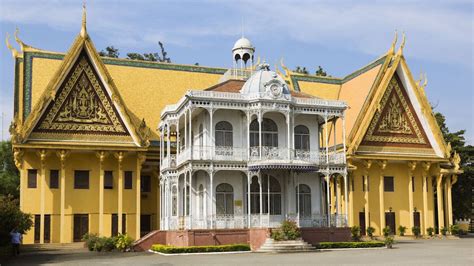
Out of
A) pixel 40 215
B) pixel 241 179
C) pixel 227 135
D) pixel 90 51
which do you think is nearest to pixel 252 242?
pixel 241 179

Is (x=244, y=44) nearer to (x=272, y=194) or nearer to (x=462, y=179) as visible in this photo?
(x=272, y=194)

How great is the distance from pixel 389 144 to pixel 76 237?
71.7 ft

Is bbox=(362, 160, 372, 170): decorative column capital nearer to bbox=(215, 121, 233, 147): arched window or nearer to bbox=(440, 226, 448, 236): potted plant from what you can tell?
bbox=(440, 226, 448, 236): potted plant

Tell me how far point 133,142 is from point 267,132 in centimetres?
889

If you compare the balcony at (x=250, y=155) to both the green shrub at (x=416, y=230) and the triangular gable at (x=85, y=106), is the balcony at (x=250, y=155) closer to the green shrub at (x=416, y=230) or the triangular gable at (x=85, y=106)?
the triangular gable at (x=85, y=106)

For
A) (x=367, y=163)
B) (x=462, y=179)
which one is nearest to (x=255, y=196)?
(x=367, y=163)

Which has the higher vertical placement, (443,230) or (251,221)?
(251,221)

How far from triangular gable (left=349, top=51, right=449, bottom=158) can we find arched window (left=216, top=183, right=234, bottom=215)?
12940mm

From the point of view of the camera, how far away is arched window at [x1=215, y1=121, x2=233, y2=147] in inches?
1259

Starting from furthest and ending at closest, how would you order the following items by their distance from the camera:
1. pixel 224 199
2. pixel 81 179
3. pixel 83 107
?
pixel 81 179
pixel 83 107
pixel 224 199

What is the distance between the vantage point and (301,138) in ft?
111

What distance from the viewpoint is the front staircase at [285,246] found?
2703cm

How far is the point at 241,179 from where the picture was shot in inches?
1262

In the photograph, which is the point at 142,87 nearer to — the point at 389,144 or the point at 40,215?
the point at 40,215
